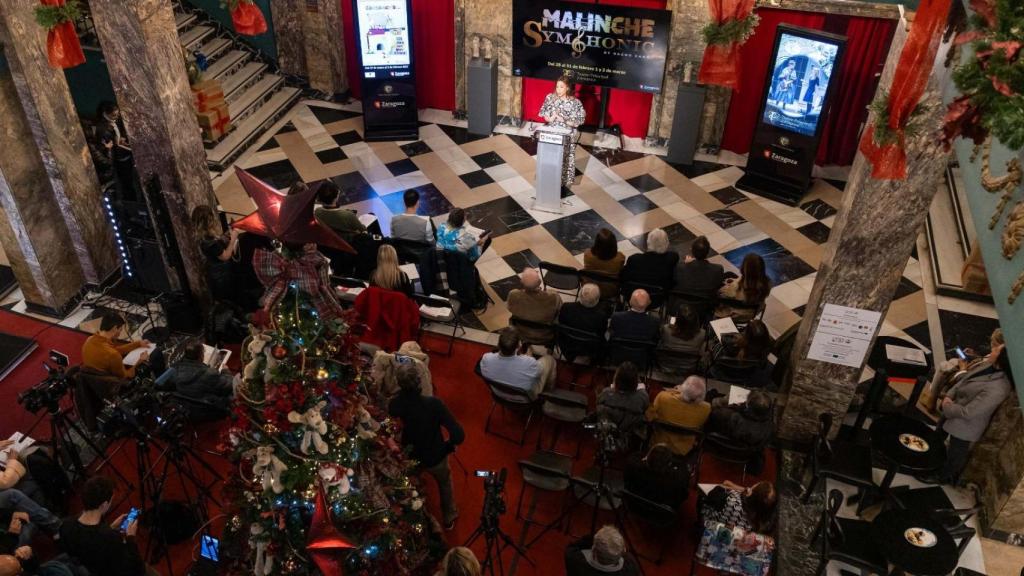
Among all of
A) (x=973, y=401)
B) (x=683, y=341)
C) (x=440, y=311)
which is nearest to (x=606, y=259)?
(x=683, y=341)

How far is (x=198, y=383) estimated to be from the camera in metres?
5.85

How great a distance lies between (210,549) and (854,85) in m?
8.22

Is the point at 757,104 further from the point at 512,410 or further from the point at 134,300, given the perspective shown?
the point at 134,300

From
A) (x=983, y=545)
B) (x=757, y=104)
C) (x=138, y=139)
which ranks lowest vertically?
(x=983, y=545)

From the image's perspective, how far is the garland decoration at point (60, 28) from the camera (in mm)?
5742

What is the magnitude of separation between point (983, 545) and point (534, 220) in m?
5.29

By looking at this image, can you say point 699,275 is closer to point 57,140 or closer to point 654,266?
point 654,266

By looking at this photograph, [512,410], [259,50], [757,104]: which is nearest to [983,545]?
[512,410]

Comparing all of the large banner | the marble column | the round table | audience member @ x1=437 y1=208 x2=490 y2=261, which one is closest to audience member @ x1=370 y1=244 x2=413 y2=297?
audience member @ x1=437 y1=208 x2=490 y2=261

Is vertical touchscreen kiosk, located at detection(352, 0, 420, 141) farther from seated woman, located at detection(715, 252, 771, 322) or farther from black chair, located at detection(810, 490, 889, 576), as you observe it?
black chair, located at detection(810, 490, 889, 576)

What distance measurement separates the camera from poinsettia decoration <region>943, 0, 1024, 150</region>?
8.86 feet

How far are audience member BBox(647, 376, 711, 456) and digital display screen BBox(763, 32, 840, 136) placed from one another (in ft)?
14.9

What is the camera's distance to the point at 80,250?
24.6 feet

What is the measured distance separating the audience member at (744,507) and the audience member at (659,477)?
0.81 ft
